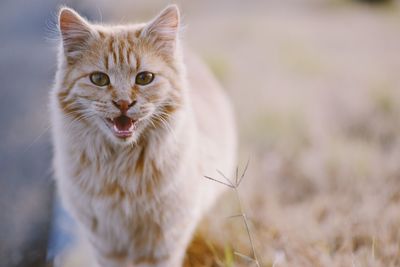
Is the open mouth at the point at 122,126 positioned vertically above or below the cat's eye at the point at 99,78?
below

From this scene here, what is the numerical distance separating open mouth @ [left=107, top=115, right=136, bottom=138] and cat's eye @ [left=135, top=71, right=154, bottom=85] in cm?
17

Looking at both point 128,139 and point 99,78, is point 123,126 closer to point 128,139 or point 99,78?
point 128,139

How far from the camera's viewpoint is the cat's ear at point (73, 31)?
7.01 feet

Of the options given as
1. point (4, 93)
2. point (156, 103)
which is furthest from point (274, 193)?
point (4, 93)

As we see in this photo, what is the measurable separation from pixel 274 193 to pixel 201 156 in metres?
0.84

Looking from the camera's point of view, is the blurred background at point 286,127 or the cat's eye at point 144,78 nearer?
the cat's eye at point 144,78

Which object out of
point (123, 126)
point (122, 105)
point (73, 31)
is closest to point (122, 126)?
point (123, 126)

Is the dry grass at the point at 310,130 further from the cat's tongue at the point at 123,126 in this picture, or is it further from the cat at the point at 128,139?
the cat's tongue at the point at 123,126

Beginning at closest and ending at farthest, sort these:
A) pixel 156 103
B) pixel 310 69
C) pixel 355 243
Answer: pixel 156 103 < pixel 355 243 < pixel 310 69

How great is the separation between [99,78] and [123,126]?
0.23m

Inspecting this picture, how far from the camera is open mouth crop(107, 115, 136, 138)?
7.02ft

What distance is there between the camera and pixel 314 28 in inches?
230

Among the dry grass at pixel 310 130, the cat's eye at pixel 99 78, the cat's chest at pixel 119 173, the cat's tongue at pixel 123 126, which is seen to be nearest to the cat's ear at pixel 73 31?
the cat's eye at pixel 99 78

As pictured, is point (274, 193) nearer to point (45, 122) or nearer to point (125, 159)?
point (125, 159)
